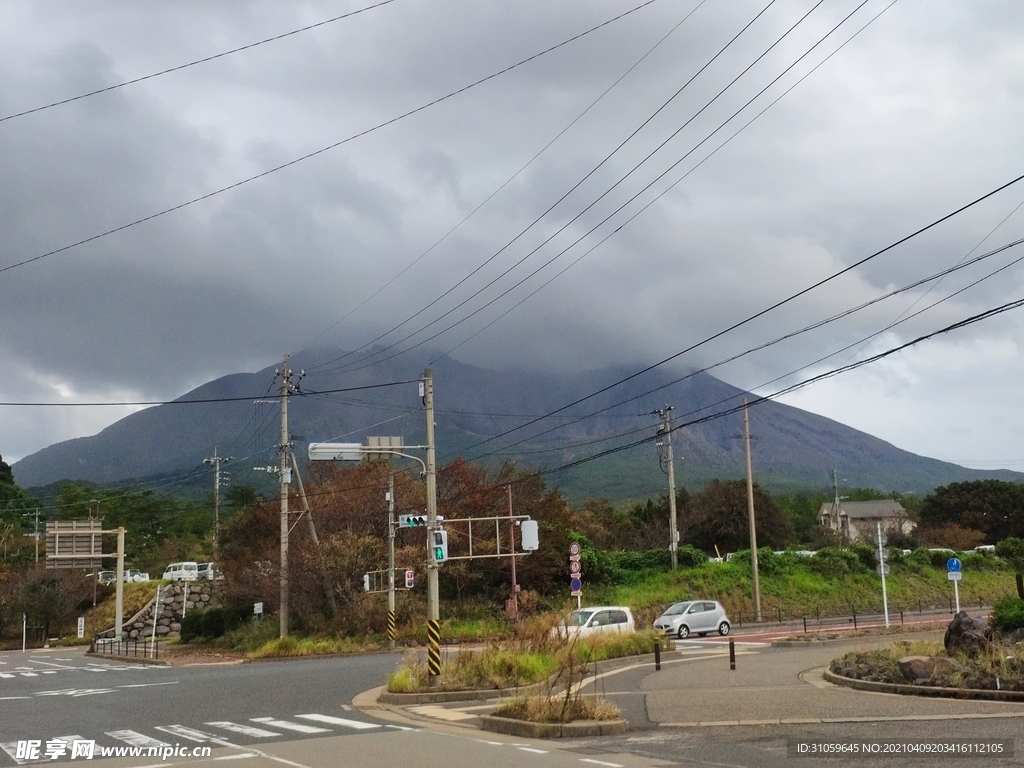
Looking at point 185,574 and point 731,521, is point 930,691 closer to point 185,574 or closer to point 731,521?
point 731,521

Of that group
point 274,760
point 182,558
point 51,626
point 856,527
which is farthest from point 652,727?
point 856,527

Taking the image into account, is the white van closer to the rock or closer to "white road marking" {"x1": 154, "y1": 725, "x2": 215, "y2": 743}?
"white road marking" {"x1": 154, "y1": 725, "x2": 215, "y2": 743}

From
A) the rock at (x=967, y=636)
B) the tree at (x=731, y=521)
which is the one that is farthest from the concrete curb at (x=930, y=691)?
the tree at (x=731, y=521)

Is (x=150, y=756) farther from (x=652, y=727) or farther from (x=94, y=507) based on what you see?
(x=94, y=507)

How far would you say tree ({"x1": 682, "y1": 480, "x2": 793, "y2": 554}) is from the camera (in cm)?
7438

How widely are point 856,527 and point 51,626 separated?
8974 cm

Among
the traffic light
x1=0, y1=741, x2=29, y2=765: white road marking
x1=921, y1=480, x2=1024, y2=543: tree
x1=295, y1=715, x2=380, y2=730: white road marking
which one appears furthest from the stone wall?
x1=921, y1=480, x2=1024, y2=543: tree

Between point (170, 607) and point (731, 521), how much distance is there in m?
39.8

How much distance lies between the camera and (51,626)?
7250cm

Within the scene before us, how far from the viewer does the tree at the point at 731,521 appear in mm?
74375

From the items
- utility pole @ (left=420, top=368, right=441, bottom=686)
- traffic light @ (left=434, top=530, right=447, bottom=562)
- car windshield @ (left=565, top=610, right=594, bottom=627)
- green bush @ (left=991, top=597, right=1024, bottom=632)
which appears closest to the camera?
green bush @ (left=991, top=597, right=1024, bottom=632)

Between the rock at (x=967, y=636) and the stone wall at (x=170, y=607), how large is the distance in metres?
55.6

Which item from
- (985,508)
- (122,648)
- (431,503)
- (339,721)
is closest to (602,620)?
(431,503)

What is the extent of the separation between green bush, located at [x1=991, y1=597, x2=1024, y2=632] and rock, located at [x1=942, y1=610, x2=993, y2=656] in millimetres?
1937
